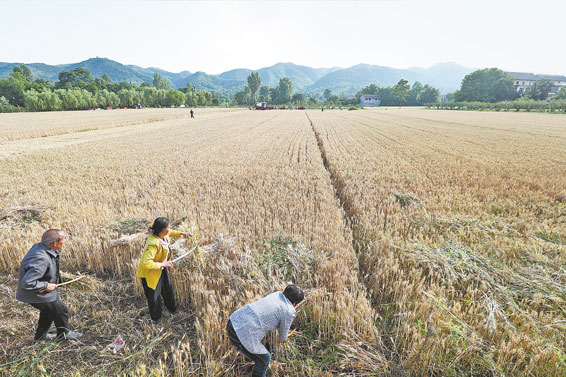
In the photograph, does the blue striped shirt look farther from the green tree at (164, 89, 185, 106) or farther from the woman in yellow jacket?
the green tree at (164, 89, 185, 106)

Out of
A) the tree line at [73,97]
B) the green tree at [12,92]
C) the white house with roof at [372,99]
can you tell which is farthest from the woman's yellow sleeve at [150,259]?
the white house with roof at [372,99]

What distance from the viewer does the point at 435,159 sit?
41.1 ft

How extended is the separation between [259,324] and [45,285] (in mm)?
2579

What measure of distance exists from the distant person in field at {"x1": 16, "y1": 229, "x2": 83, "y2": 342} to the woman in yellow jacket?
0.92m

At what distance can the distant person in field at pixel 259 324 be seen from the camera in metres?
2.49

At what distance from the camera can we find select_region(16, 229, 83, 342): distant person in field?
288cm

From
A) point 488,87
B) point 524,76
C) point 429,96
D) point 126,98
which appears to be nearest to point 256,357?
point 126,98

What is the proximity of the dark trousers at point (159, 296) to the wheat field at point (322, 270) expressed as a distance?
188 millimetres

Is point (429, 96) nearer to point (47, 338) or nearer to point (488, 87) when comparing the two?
point (488, 87)

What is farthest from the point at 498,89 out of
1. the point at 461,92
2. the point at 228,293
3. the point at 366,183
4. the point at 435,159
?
the point at 228,293

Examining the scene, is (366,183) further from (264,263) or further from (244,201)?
(264,263)

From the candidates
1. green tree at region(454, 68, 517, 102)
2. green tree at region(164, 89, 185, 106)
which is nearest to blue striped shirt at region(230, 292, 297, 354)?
green tree at region(164, 89, 185, 106)

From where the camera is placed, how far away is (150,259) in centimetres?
321

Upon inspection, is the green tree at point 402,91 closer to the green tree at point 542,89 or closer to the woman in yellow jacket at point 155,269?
the green tree at point 542,89
